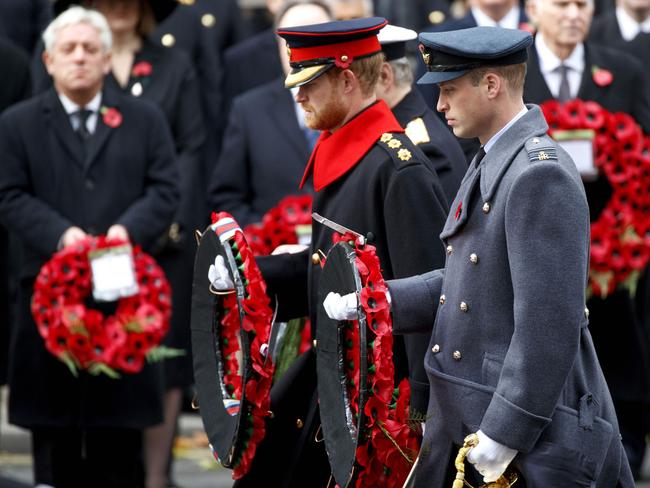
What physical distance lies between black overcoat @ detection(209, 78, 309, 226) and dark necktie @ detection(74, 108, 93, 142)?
778 millimetres

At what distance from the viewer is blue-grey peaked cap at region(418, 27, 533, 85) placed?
433 cm

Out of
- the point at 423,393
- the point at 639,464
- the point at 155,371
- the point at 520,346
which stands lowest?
the point at 639,464

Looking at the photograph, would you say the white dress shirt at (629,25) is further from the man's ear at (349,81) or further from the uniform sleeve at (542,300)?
the uniform sleeve at (542,300)

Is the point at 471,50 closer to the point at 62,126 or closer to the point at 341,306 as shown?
the point at 341,306

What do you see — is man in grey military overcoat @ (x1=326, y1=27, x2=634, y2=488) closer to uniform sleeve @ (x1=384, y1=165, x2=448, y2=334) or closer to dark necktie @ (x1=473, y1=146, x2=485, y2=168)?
dark necktie @ (x1=473, y1=146, x2=485, y2=168)

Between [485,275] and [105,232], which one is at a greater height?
[485,275]

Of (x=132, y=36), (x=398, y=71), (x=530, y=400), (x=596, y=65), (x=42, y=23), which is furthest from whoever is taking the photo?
(x=42, y=23)

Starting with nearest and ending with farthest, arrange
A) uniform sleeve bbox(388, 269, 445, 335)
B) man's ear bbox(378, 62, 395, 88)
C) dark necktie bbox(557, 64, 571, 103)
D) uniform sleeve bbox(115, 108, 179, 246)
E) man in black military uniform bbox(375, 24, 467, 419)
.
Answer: uniform sleeve bbox(388, 269, 445, 335) < man in black military uniform bbox(375, 24, 467, 419) < man's ear bbox(378, 62, 395, 88) < uniform sleeve bbox(115, 108, 179, 246) < dark necktie bbox(557, 64, 571, 103)

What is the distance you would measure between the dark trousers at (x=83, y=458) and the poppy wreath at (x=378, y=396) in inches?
113

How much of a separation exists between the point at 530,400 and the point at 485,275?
Answer: 1.23 feet

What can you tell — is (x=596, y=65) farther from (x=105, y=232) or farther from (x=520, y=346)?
(x=520, y=346)

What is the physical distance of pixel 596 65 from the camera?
7887 mm

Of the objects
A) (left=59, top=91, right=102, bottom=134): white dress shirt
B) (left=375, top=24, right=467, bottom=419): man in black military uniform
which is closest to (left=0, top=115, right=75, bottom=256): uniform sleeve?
(left=59, top=91, right=102, bottom=134): white dress shirt

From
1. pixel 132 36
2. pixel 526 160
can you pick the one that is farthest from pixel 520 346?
pixel 132 36
